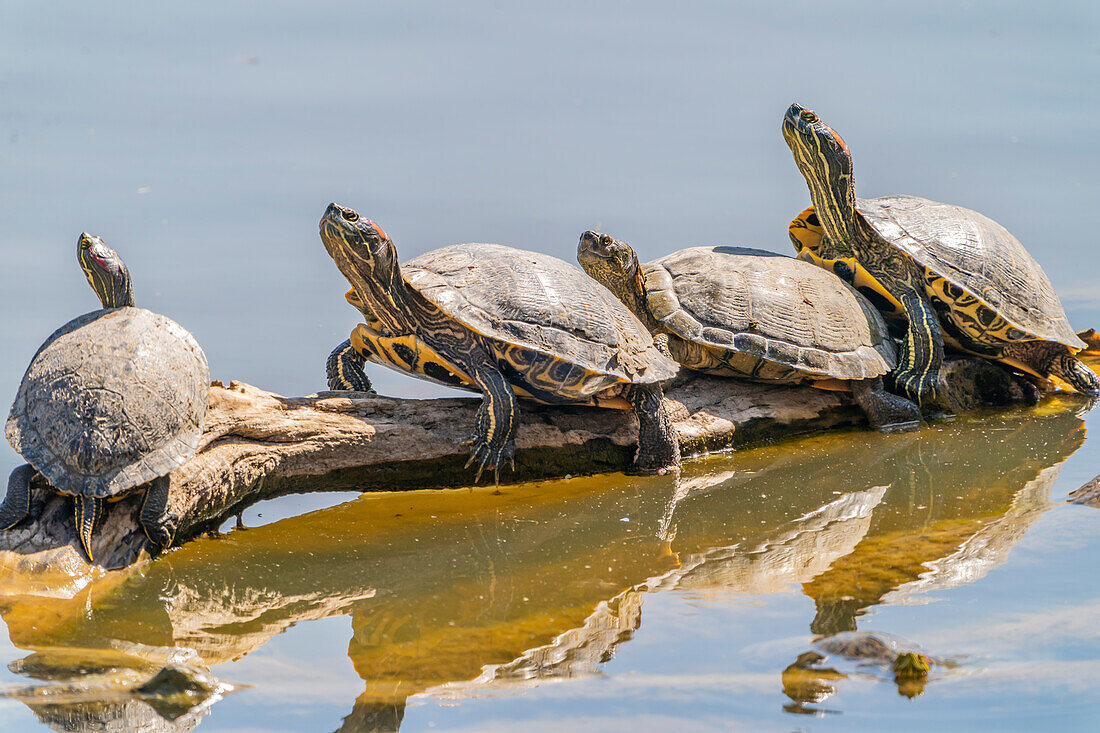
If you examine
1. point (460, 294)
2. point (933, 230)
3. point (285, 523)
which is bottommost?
point (285, 523)

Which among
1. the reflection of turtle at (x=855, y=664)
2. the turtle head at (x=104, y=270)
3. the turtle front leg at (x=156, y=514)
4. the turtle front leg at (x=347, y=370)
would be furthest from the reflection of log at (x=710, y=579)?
the turtle head at (x=104, y=270)

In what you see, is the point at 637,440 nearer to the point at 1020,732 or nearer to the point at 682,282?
Result: the point at 682,282

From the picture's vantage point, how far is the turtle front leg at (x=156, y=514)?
14.3 ft

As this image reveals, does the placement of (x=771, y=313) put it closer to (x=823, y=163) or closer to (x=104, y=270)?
(x=823, y=163)

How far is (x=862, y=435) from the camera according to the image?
687 cm

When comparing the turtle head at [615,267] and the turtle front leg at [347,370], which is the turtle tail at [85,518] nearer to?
the turtle front leg at [347,370]

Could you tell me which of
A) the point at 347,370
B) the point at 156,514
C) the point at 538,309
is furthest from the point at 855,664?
the point at 347,370

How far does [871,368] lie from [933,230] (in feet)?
4.92

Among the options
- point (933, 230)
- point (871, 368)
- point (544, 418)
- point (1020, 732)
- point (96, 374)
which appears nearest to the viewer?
point (1020, 732)

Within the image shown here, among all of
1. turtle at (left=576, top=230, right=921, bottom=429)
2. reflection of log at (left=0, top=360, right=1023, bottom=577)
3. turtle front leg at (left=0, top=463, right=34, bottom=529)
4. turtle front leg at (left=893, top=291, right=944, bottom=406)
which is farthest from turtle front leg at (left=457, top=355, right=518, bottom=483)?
turtle front leg at (left=893, top=291, right=944, bottom=406)

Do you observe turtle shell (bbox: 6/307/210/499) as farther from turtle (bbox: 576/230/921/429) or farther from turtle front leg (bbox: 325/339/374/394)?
turtle (bbox: 576/230/921/429)

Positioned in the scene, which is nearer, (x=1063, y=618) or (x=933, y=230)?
(x=1063, y=618)

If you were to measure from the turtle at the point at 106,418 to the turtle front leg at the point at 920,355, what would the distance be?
201 inches

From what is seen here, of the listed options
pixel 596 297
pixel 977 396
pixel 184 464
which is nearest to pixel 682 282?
pixel 596 297
